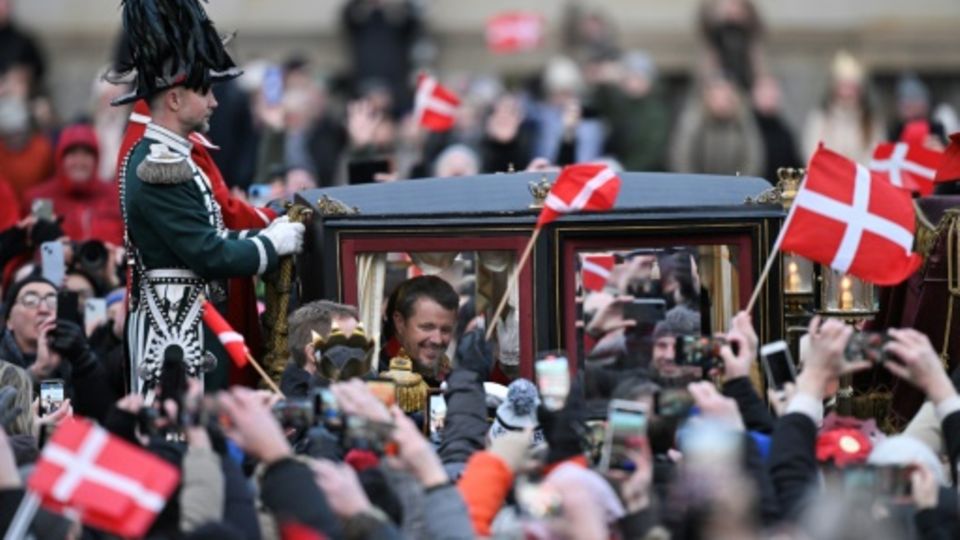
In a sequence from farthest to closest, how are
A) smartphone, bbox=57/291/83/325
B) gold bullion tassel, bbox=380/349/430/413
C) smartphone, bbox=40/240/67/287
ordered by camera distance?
smartphone, bbox=40/240/67/287 < smartphone, bbox=57/291/83/325 < gold bullion tassel, bbox=380/349/430/413

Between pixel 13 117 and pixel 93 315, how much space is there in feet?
22.7

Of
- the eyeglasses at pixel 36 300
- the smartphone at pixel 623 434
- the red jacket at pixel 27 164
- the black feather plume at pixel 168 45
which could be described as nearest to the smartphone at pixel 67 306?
the eyeglasses at pixel 36 300

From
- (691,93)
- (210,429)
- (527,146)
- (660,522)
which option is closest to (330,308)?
(210,429)

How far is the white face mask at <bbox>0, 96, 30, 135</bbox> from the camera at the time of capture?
20.8 metres

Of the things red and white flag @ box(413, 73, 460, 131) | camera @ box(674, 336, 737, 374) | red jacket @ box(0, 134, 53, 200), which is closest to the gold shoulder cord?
camera @ box(674, 336, 737, 374)

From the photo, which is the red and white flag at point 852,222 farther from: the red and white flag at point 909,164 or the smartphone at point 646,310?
the red and white flag at point 909,164

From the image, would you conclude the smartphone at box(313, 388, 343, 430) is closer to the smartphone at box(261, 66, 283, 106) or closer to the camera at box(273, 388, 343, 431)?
the camera at box(273, 388, 343, 431)

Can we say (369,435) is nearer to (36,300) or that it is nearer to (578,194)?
(578,194)

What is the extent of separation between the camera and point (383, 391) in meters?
10.8

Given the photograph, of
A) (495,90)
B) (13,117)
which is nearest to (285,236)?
(13,117)

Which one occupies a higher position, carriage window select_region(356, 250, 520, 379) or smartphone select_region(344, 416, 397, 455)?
smartphone select_region(344, 416, 397, 455)

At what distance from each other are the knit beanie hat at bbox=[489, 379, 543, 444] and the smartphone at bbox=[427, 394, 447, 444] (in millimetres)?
182

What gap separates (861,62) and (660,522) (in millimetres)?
20031

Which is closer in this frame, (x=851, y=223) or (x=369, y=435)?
(x=369, y=435)
